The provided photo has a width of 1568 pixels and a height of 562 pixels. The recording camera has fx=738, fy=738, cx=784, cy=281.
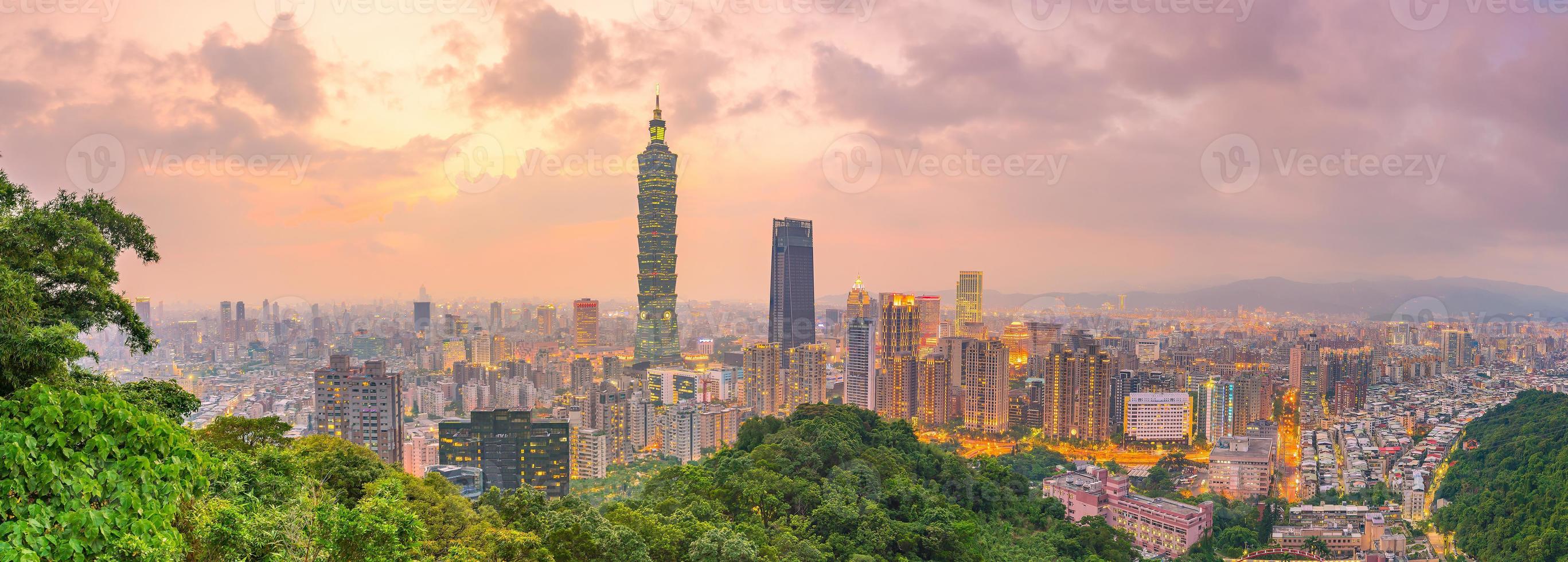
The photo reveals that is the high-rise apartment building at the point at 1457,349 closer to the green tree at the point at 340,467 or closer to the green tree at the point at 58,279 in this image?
the green tree at the point at 340,467

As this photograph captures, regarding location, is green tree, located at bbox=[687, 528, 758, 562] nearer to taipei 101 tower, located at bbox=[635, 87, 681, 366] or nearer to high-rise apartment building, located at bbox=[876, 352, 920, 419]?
high-rise apartment building, located at bbox=[876, 352, 920, 419]

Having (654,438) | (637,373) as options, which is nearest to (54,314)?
(654,438)

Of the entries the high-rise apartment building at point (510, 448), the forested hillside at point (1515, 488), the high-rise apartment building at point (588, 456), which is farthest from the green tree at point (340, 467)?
the forested hillside at point (1515, 488)

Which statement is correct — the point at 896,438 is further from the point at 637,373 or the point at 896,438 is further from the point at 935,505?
the point at 637,373

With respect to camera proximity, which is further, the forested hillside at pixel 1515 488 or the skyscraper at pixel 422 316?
the skyscraper at pixel 422 316

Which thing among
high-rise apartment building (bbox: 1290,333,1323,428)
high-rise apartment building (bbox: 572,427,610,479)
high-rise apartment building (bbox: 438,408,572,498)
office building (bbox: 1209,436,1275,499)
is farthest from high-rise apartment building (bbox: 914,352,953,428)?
high-rise apartment building (bbox: 438,408,572,498)

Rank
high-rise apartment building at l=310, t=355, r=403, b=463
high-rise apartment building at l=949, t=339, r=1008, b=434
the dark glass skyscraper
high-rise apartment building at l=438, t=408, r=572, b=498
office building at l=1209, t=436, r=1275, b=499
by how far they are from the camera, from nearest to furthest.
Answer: high-rise apartment building at l=310, t=355, r=403, b=463
high-rise apartment building at l=438, t=408, r=572, b=498
office building at l=1209, t=436, r=1275, b=499
high-rise apartment building at l=949, t=339, r=1008, b=434
the dark glass skyscraper
